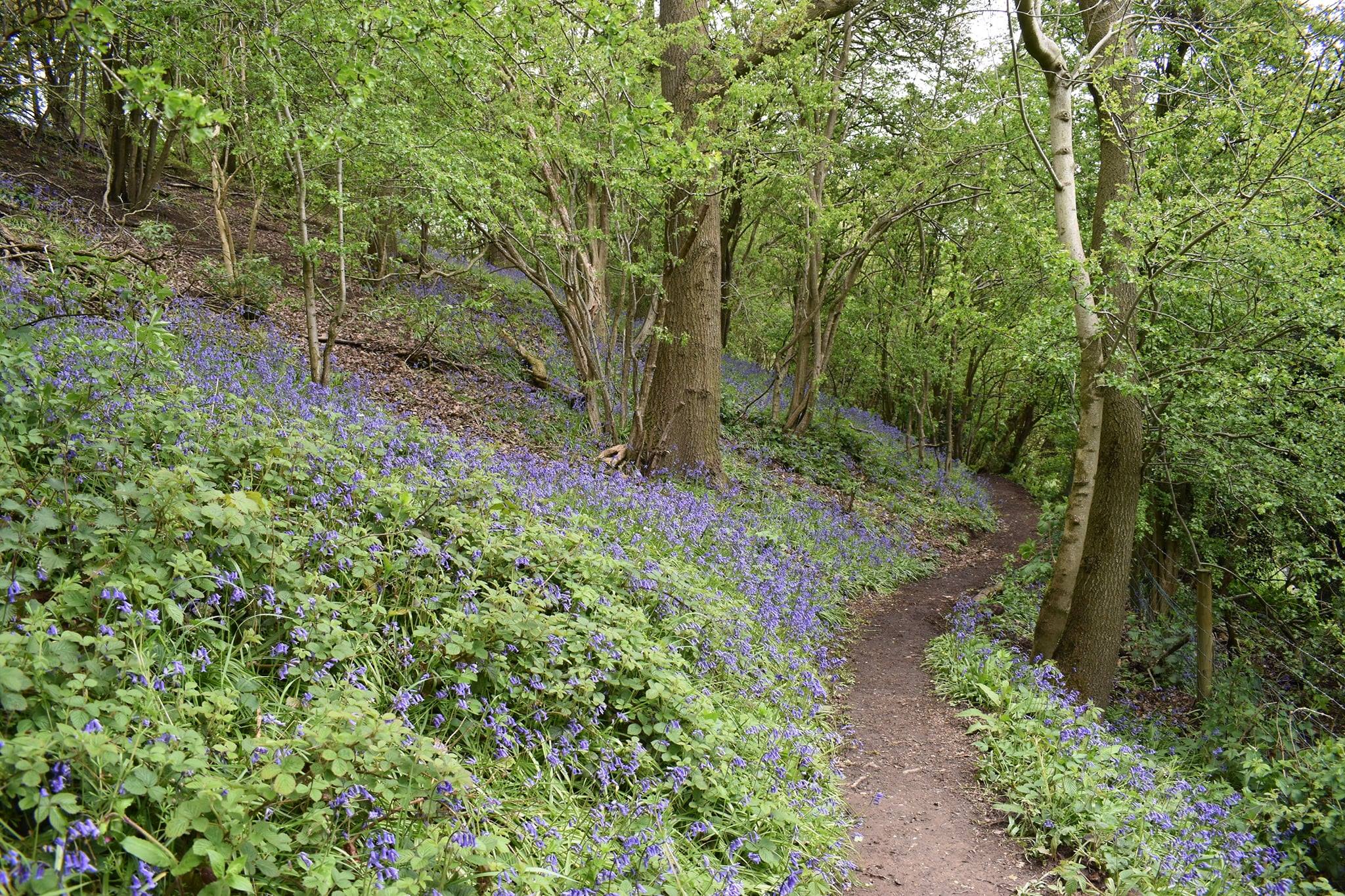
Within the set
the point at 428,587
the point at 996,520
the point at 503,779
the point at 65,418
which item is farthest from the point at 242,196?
the point at 996,520

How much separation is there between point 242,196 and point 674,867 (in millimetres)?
16234

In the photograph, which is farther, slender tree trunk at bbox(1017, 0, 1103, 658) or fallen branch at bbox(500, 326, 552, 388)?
fallen branch at bbox(500, 326, 552, 388)

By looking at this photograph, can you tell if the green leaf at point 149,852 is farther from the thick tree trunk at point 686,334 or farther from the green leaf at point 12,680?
the thick tree trunk at point 686,334

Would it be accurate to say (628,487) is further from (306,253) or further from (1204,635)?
(1204,635)

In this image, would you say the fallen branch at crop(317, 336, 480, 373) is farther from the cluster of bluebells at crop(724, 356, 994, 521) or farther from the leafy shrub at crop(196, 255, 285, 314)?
the cluster of bluebells at crop(724, 356, 994, 521)

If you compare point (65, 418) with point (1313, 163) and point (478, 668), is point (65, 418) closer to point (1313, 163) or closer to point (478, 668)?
point (478, 668)

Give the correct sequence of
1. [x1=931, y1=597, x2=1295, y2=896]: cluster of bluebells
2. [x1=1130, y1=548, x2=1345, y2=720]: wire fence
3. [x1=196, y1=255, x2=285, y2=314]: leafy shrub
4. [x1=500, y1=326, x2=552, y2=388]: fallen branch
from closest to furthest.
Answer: [x1=931, y1=597, x2=1295, y2=896]: cluster of bluebells, [x1=1130, y1=548, x2=1345, y2=720]: wire fence, [x1=196, y1=255, x2=285, y2=314]: leafy shrub, [x1=500, y1=326, x2=552, y2=388]: fallen branch

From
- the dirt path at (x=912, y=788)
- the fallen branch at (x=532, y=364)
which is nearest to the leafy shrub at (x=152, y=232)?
the fallen branch at (x=532, y=364)

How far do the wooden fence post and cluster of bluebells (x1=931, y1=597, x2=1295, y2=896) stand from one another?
2.34 metres

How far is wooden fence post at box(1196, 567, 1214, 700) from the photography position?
8148mm

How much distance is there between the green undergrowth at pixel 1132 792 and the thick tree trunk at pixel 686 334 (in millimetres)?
3691

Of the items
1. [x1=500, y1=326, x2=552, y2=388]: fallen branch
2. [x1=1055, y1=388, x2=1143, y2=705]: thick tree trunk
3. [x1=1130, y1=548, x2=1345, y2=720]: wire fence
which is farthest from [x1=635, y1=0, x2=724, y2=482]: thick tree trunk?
[x1=1130, y1=548, x2=1345, y2=720]: wire fence

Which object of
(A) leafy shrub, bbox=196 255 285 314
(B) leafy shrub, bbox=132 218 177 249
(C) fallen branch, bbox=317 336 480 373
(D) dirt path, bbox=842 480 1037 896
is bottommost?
(D) dirt path, bbox=842 480 1037 896

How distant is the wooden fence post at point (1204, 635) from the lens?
8.15 m
